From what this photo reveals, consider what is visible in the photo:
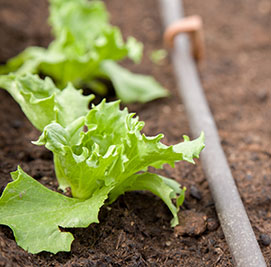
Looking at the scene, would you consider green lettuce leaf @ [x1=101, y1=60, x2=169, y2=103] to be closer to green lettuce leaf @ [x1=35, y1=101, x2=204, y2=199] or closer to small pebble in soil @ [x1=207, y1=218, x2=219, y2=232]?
green lettuce leaf @ [x1=35, y1=101, x2=204, y2=199]

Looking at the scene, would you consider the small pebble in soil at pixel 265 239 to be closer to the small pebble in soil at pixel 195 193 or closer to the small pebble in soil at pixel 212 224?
the small pebble in soil at pixel 212 224

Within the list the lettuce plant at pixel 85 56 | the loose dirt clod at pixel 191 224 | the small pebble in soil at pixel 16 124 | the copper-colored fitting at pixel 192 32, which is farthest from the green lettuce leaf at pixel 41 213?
the copper-colored fitting at pixel 192 32

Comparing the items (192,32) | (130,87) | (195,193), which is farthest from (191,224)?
(192,32)

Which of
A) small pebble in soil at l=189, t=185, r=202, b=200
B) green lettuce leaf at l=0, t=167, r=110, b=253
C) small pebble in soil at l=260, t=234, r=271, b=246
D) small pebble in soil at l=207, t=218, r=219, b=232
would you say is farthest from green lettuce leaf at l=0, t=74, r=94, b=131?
small pebble in soil at l=260, t=234, r=271, b=246

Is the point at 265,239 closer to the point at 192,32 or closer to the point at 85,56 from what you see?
the point at 85,56

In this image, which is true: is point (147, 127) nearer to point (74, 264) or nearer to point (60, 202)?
point (60, 202)
